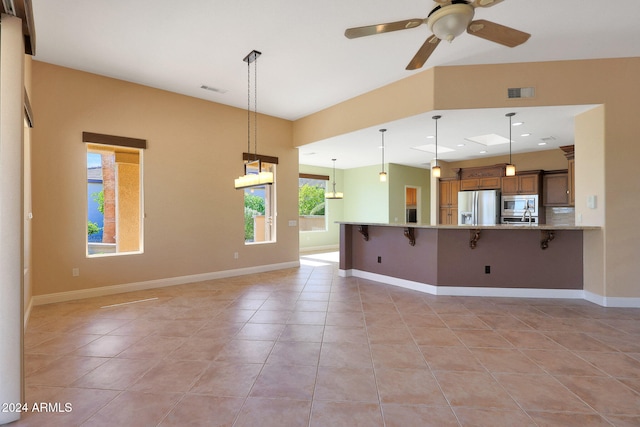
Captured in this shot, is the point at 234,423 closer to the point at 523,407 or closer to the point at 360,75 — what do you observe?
the point at 523,407

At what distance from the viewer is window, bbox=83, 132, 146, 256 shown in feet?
16.4

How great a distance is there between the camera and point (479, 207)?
24.7 feet

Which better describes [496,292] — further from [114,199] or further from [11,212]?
[114,199]

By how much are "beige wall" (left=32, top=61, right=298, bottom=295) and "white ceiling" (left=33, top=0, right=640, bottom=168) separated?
14.5 inches

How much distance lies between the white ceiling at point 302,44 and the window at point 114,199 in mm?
1512

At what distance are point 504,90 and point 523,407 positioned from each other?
374 centimetres

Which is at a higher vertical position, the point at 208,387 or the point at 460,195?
the point at 460,195

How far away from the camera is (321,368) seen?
227 centimetres

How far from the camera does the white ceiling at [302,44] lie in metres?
2.88

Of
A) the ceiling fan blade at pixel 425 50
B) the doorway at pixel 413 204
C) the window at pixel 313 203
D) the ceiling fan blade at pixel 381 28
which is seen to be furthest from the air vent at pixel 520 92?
the window at pixel 313 203

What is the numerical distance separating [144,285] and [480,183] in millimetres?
7792

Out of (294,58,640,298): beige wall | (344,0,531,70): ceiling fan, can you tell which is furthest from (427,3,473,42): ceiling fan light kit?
(294,58,640,298): beige wall

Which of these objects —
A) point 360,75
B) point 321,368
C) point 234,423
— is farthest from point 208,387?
point 360,75

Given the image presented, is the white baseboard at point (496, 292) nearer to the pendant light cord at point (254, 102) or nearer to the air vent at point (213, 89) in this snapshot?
the pendant light cord at point (254, 102)
